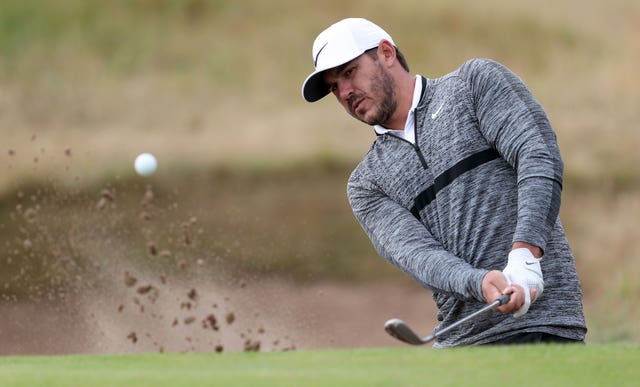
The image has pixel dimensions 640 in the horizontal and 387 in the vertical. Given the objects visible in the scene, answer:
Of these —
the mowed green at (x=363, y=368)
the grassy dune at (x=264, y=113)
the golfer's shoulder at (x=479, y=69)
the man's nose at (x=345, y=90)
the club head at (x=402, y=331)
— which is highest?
the golfer's shoulder at (x=479, y=69)

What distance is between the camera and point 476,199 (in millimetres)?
2992

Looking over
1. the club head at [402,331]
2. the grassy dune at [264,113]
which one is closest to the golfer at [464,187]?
the club head at [402,331]

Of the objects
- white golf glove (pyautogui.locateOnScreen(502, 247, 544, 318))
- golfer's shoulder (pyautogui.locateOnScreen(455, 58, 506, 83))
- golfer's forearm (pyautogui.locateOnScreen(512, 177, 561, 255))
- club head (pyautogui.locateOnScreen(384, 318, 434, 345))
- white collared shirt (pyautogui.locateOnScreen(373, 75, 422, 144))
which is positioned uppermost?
golfer's shoulder (pyautogui.locateOnScreen(455, 58, 506, 83))

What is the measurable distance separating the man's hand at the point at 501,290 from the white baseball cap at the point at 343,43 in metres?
0.69

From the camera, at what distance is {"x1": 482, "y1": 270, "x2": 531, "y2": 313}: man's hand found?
2764 millimetres

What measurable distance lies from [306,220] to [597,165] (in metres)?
3.78

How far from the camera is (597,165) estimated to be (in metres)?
15.8

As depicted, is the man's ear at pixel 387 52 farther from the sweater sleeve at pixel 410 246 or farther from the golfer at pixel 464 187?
the sweater sleeve at pixel 410 246

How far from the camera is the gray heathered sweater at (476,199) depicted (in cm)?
290

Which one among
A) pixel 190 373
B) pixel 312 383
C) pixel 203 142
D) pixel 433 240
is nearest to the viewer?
pixel 312 383

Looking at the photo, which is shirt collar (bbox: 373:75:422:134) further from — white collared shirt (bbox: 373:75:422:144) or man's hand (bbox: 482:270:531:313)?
man's hand (bbox: 482:270:531:313)

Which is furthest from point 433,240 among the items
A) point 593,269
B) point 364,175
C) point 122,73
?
point 122,73

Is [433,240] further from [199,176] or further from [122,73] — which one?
[122,73]

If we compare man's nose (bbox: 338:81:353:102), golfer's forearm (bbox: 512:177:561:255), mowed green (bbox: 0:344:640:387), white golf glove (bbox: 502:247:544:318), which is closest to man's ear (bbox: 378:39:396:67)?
man's nose (bbox: 338:81:353:102)
